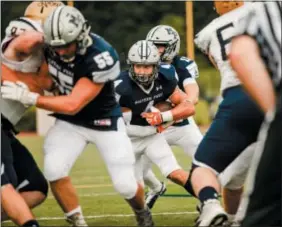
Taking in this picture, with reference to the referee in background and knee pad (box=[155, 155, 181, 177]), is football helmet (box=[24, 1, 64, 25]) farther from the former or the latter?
the referee in background

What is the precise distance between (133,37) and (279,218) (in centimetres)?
1806

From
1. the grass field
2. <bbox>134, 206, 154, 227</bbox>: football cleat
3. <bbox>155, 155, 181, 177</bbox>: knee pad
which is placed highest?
<bbox>155, 155, 181, 177</bbox>: knee pad

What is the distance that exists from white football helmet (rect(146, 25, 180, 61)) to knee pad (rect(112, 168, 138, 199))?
1.88 meters

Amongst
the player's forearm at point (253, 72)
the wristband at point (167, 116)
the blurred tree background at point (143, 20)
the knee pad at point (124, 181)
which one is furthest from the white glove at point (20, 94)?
the blurred tree background at point (143, 20)

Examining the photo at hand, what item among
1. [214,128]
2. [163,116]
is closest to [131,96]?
[163,116]

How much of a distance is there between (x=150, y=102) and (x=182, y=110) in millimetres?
243

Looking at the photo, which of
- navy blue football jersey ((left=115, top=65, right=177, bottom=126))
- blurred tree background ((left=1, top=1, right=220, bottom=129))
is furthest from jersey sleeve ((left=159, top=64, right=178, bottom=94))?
blurred tree background ((left=1, top=1, right=220, bottom=129))

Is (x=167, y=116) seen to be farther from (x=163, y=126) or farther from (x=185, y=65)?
(x=185, y=65)

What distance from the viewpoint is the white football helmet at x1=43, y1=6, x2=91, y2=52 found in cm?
588

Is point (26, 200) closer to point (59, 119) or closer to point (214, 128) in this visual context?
point (59, 119)

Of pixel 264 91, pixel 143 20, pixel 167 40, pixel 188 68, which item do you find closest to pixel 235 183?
pixel 188 68

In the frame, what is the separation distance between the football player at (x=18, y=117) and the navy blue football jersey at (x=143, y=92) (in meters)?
1.12

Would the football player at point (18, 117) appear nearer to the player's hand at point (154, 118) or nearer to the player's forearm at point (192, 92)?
the player's hand at point (154, 118)

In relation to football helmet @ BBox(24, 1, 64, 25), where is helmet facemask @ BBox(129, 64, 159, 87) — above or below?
below
